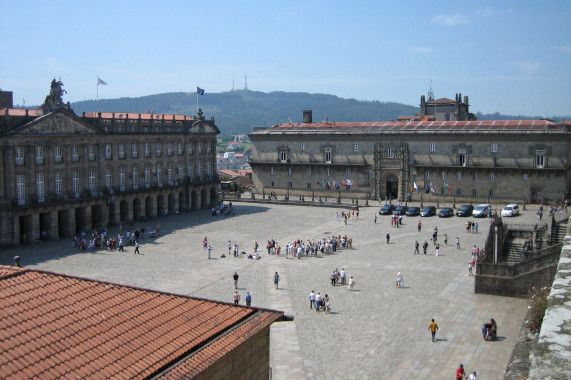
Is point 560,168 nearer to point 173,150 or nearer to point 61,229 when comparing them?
point 173,150

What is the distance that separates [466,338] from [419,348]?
2.62 m

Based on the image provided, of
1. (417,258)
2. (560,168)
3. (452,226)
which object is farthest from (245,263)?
(560,168)

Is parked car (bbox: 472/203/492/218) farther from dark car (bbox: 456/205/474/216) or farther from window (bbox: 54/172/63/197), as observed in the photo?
window (bbox: 54/172/63/197)

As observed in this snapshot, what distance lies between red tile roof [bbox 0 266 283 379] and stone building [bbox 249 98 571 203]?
57.8 m

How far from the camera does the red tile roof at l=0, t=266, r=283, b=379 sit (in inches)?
417

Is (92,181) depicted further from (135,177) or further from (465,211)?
(465,211)

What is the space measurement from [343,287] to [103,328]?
2498 centimetres

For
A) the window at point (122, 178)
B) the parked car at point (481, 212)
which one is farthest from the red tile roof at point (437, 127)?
the window at point (122, 178)

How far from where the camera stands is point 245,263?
4238cm

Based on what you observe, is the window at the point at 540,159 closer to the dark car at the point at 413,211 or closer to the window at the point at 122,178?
the dark car at the point at 413,211

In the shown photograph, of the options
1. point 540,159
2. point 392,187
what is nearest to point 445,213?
point 540,159

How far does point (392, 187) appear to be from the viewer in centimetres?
7456

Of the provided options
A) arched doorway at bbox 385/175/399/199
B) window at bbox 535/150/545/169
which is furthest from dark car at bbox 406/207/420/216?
window at bbox 535/150/545/169

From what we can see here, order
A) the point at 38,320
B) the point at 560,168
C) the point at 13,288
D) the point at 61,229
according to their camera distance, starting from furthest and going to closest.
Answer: the point at 560,168
the point at 61,229
the point at 13,288
the point at 38,320
